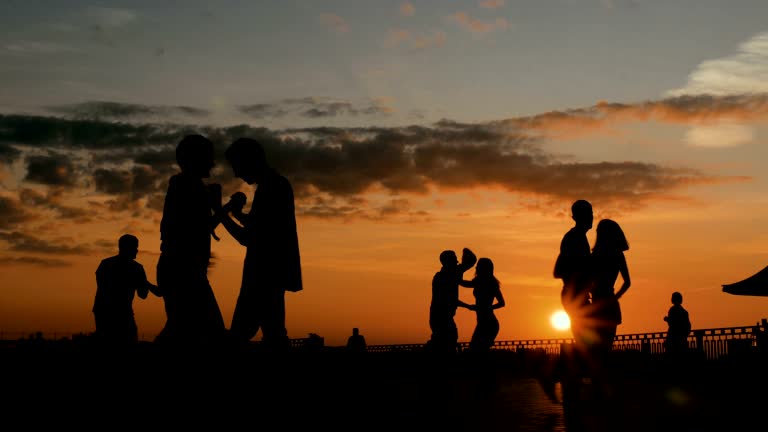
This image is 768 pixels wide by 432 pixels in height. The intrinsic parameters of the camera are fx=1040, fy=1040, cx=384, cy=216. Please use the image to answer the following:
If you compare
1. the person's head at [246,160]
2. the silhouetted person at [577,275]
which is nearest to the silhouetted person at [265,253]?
the person's head at [246,160]

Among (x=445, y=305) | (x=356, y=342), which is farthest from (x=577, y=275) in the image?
(x=356, y=342)

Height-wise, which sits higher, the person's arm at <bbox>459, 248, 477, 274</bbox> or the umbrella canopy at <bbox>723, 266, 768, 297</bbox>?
the umbrella canopy at <bbox>723, 266, 768, 297</bbox>

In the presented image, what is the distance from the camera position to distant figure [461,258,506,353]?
44.4 ft

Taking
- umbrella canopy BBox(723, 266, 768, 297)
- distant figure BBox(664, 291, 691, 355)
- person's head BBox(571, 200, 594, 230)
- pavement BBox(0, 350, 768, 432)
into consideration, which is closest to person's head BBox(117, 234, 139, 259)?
pavement BBox(0, 350, 768, 432)

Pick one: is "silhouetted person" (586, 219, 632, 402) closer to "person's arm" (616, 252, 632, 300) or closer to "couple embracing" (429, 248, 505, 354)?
"person's arm" (616, 252, 632, 300)

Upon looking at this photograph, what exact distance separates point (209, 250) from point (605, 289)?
4.34 metres

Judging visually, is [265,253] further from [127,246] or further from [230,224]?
[127,246]

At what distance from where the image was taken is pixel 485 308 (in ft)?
44.6

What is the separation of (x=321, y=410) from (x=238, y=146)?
9.84 feet

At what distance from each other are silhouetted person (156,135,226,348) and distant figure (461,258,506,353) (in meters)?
6.28

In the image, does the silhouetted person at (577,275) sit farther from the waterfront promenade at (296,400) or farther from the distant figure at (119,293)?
the distant figure at (119,293)

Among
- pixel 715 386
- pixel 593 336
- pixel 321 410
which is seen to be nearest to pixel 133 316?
pixel 321 410

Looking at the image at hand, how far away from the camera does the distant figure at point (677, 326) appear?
907 inches

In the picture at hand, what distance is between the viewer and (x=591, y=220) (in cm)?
1075
